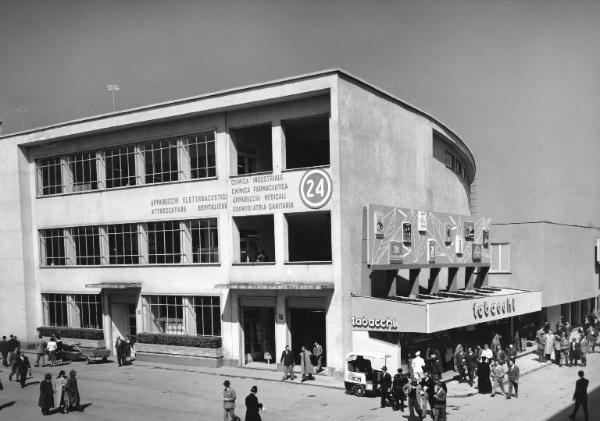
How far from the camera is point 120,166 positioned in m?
35.5

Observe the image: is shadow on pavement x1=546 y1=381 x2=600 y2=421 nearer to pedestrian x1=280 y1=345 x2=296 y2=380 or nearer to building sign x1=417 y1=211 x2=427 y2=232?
building sign x1=417 y1=211 x2=427 y2=232

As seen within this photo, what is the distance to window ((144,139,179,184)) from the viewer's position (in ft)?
109

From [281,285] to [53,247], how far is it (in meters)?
19.3

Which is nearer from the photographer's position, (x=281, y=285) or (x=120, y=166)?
(x=281, y=285)

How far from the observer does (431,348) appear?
2750 centimetres

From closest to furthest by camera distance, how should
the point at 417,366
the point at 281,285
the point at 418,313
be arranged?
the point at 417,366
the point at 418,313
the point at 281,285

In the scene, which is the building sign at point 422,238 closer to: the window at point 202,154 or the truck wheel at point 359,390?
the truck wheel at point 359,390

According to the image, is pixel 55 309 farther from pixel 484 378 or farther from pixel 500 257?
pixel 500 257

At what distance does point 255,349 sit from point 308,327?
3.72 metres

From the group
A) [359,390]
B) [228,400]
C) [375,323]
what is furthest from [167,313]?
[228,400]

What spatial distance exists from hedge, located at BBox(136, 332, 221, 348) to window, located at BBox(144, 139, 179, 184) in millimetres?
9101

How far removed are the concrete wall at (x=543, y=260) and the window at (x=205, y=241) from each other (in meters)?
21.2

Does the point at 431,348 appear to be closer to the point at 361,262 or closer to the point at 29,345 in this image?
the point at 361,262

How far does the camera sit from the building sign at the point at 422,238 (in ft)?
89.9
